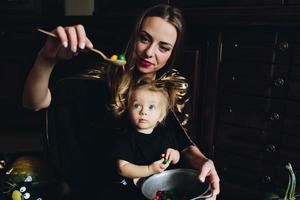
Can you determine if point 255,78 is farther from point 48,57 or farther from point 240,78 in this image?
point 48,57

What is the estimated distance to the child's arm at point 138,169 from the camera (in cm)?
106

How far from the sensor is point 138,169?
1057mm

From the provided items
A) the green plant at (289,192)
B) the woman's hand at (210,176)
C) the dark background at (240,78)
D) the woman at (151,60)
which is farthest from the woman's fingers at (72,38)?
the dark background at (240,78)

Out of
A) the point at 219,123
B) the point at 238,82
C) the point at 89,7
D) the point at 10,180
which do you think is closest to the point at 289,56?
the point at 238,82

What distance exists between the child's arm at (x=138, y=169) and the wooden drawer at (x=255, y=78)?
2.37ft

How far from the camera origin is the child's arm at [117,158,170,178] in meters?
1.06

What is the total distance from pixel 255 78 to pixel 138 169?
0.79 meters

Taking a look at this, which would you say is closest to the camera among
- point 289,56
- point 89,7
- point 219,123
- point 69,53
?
point 69,53

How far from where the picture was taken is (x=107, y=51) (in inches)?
75.0

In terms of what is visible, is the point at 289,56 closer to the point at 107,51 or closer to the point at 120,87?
the point at 120,87

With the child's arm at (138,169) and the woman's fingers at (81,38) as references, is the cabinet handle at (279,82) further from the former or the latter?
the woman's fingers at (81,38)

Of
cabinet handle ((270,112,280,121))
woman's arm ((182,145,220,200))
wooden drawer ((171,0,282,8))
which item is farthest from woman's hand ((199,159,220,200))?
wooden drawer ((171,0,282,8))

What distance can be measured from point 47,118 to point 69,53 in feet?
0.90

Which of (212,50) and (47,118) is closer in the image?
(47,118)
